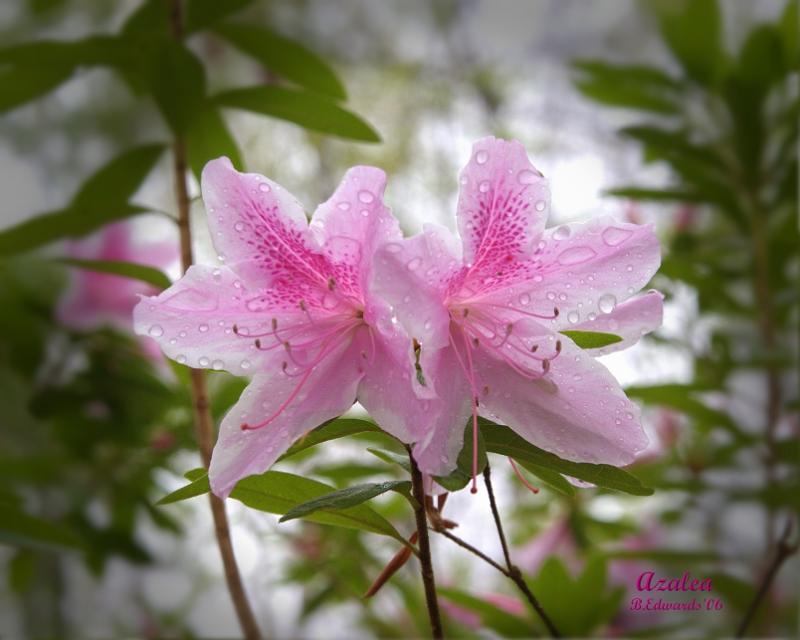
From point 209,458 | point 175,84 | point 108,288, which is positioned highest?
point 175,84

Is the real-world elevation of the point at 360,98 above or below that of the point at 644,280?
below

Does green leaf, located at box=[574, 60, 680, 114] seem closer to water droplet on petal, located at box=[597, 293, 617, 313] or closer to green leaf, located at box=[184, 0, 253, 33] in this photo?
green leaf, located at box=[184, 0, 253, 33]

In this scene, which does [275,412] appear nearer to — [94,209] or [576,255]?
[576,255]

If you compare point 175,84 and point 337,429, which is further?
point 175,84

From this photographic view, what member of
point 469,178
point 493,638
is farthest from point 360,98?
point 469,178

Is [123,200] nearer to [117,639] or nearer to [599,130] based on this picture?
[117,639]

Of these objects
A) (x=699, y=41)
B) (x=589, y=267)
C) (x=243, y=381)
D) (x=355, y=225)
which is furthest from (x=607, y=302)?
(x=699, y=41)
